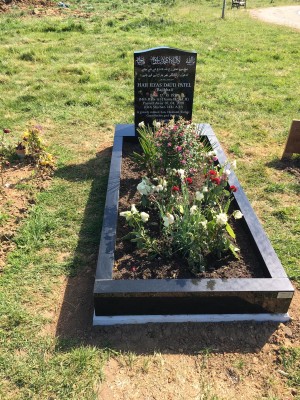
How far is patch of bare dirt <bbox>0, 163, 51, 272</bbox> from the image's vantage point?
379 centimetres

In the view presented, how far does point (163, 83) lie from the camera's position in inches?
188

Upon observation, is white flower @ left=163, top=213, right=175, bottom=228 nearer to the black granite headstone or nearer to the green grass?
the green grass

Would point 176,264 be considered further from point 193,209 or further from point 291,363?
point 291,363

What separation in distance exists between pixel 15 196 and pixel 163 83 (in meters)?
2.30

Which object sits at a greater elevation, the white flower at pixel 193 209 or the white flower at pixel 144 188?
the white flower at pixel 193 209

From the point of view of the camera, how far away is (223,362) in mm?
2717

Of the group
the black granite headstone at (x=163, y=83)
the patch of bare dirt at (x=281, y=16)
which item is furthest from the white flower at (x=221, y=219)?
the patch of bare dirt at (x=281, y=16)

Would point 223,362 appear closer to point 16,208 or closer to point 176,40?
point 16,208

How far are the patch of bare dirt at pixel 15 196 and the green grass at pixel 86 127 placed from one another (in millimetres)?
72

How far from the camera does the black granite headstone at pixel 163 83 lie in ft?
15.1

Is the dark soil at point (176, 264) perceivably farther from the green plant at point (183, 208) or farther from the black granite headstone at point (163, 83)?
the black granite headstone at point (163, 83)

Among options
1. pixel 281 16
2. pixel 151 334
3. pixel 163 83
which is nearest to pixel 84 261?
pixel 151 334

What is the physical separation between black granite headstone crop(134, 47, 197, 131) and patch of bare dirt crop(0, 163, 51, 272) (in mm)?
1551

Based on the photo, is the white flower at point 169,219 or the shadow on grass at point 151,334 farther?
the white flower at point 169,219
